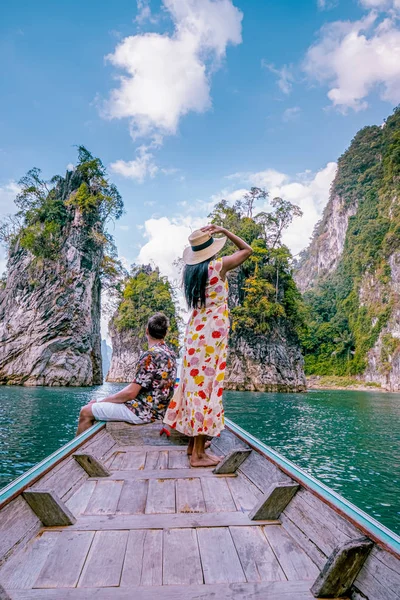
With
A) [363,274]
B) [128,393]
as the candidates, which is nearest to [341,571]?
[128,393]

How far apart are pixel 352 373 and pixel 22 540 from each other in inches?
1989

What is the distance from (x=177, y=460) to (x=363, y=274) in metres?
52.0

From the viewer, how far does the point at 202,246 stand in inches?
110

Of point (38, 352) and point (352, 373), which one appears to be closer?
point (38, 352)

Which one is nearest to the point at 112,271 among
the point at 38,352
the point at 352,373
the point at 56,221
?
the point at 56,221

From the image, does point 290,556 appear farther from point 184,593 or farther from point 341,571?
point 184,593

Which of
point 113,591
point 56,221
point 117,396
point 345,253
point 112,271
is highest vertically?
point 345,253

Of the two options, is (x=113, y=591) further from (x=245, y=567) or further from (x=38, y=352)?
(x=38, y=352)

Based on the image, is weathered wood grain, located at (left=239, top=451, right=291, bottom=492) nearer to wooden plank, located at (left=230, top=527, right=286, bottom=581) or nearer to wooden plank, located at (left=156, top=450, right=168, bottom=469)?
wooden plank, located at (left=230, top=527, right=286, bottom=581)

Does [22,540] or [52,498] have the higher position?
[52,498]

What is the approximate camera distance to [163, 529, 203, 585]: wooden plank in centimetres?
129

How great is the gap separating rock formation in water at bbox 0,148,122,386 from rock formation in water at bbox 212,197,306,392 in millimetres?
11208

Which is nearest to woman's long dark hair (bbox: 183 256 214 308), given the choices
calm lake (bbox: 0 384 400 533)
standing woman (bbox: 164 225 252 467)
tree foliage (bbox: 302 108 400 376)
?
standing woman (bbox: 164 225 252 467)

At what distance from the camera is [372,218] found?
54.2 metres
